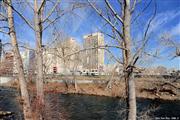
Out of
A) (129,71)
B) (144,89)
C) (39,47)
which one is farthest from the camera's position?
(144,89)

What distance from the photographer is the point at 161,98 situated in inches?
1636

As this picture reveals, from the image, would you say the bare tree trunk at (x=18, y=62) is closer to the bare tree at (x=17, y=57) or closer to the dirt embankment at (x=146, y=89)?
the bare tree at (x=17, y=57)

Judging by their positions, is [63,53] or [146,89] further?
[146,89]

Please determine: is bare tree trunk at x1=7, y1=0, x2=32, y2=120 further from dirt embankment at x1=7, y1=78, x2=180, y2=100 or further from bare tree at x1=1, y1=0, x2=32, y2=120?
dirt embankment at x1=7, y1=78, x2=180, y2=100

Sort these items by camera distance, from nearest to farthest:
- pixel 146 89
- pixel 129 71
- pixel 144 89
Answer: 1. pixel 129 71
2. pixel 146 89
3. pixel 144 89

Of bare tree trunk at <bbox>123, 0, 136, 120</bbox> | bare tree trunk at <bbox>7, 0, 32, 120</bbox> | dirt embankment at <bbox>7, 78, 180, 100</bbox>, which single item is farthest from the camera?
dirt embankment at <bbox>7, 78, 180, 100</bbox>

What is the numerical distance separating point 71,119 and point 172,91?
23133mm

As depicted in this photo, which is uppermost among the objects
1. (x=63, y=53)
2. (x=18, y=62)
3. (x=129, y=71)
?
(x=63, y=53)

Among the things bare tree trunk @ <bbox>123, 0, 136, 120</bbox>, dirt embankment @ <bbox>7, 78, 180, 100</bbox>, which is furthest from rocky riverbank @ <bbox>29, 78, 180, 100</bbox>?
bare tree trunk @ <bbox>123, 0, 136, 120</bbox>

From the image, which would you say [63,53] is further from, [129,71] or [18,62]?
[18,62]

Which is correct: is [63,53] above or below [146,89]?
above

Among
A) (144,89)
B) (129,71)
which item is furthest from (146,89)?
(129,71)

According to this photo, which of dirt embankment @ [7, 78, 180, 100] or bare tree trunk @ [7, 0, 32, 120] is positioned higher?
bare tree trunk @ [7, 0, 32, 120]

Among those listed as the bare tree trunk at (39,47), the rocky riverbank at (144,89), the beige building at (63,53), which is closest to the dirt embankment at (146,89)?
the rocky riverbank at (144,89)
